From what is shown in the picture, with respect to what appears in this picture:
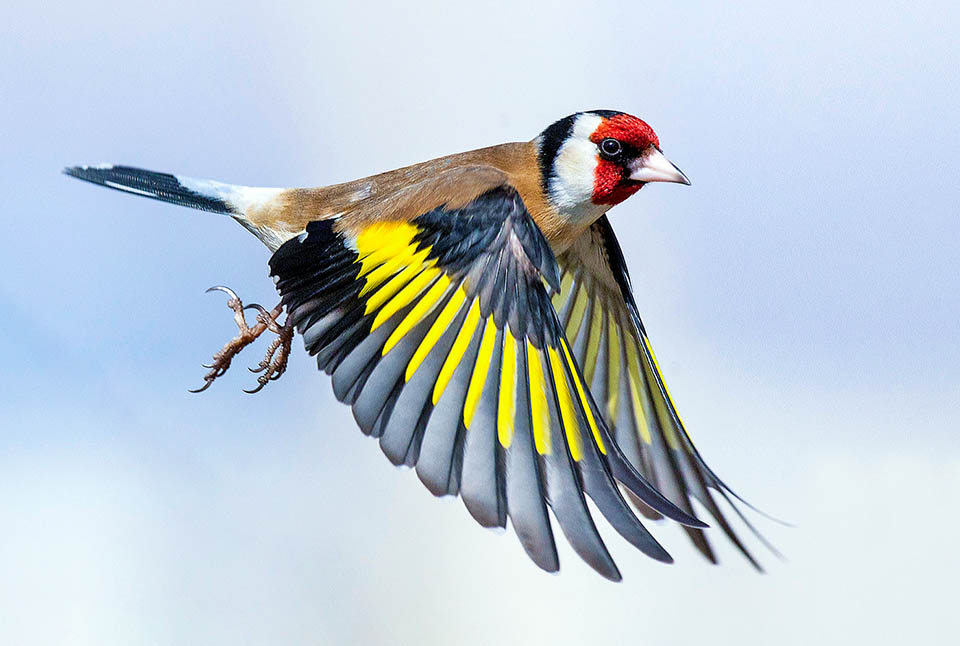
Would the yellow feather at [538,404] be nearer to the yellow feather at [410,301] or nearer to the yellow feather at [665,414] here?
the yellow feather at [410,301]

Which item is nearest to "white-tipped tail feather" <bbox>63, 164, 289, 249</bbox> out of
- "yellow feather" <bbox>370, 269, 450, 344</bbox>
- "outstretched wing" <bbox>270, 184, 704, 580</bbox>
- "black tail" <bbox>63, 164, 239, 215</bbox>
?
"black tail" <bbox>63, 164, 239, 215</bbox>

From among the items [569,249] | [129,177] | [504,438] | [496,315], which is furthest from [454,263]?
[129,177]

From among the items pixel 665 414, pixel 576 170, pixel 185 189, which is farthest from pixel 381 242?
pixel 665 414

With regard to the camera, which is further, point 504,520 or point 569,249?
point 569,249

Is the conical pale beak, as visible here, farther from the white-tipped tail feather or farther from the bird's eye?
the white-tipped tail feather

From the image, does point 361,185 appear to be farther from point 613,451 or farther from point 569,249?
point 613,451

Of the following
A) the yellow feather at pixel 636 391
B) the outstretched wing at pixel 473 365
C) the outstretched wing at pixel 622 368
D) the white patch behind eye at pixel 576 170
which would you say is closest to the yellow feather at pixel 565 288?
the outstretched wing at pixel 622 368
